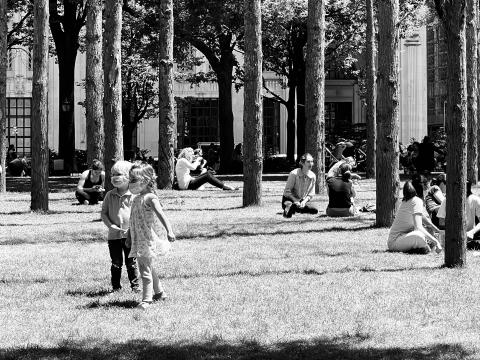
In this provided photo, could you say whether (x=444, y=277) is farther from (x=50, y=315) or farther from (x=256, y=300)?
(x=50, y=315)

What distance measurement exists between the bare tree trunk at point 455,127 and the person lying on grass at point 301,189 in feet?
23.6

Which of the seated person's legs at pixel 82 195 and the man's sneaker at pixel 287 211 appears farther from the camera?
the seated person's legs at pixel 82 195

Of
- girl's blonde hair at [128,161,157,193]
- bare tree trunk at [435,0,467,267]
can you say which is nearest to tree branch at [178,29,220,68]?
bare tree trunk at [435,0,467,267]

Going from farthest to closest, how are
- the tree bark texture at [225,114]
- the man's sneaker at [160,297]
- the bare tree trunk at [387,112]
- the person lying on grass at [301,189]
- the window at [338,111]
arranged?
the window at [338,111], the tree bark texture at [225,114], the person lying on grass at [301,189], the bare tree trunk at [387,112], the man's sneaker at [160,297]

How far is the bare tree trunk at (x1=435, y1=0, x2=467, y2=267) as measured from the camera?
1098 centimetres

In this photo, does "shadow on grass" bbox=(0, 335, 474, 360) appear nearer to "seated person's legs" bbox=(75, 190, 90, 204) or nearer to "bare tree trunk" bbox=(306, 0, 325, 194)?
"seated person's legs" bbox=(75, 190, 90, 204)

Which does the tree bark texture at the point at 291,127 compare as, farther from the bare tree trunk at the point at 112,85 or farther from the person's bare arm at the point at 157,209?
the person's bare arm at the point at 157,209

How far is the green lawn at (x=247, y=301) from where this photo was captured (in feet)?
23.9

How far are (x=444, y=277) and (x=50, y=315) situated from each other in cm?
426

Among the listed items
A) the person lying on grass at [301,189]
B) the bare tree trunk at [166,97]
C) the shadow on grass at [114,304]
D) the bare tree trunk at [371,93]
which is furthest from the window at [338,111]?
the shadow on grass at [114,304]

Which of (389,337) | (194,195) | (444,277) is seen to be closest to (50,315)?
(389,337)

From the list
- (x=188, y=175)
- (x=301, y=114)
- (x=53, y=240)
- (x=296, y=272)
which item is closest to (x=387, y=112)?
(x=296, y=272)

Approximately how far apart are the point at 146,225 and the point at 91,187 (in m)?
12.6

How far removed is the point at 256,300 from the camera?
920cm
